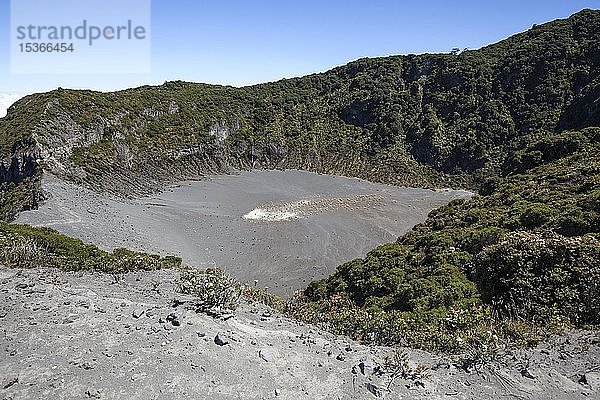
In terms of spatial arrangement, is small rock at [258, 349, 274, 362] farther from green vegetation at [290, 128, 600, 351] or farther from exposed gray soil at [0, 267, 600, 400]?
green vegetation at [290, 128, 600, 351]

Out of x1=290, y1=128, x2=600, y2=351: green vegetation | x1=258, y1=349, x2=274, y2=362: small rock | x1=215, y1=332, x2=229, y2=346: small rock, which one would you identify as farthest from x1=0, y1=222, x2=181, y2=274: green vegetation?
→ x1=258, y1=349, x2=274, y2=362: small rock

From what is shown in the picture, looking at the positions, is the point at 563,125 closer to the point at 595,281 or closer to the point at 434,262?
the point at 434,262

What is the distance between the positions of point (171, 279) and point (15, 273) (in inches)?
149

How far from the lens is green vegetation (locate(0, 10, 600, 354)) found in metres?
9.98

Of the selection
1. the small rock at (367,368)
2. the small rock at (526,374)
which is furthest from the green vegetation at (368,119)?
the small rock at (526,374)

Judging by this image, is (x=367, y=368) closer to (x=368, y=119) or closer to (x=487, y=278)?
(x=487, y=278)

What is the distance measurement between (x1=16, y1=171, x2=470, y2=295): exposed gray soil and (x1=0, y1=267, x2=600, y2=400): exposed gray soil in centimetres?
1333

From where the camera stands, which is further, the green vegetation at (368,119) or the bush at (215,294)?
the green vegetation at (368,119)

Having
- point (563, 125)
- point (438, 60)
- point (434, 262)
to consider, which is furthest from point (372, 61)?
point (434, 262)

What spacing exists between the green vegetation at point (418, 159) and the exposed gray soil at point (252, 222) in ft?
12.8

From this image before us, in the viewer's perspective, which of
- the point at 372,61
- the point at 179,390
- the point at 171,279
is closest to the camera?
the point at 179,390

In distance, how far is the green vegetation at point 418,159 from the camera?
9.98m

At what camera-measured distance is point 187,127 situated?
188 ft

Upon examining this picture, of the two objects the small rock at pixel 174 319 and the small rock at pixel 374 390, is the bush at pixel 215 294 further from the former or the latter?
the small rock at pixel 374 390
